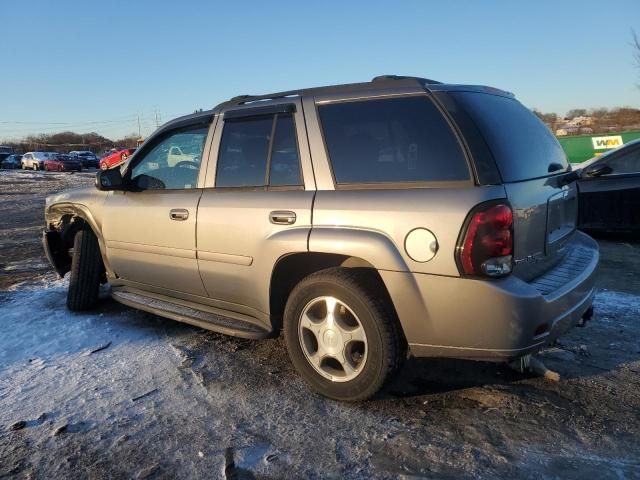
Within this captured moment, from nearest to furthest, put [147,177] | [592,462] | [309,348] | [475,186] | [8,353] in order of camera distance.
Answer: [592,462]
[475,186]
[309,348]
[8,353]
[147,177]

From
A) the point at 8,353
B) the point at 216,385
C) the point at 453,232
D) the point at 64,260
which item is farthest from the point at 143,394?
the point at 64,260

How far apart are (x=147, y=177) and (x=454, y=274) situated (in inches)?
112

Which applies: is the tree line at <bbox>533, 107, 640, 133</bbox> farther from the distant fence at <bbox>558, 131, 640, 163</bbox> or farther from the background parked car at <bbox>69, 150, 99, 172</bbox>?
the background parked car at <bbox>69, 150, 99, 172</bbox>

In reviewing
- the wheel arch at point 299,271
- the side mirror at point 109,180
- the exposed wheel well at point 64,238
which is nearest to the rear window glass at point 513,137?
the wheel arch at point 299,271

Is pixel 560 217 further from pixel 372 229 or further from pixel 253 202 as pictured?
pixel 253 202

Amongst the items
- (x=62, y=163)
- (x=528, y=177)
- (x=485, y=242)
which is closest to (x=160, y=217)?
(x=485, y=242)

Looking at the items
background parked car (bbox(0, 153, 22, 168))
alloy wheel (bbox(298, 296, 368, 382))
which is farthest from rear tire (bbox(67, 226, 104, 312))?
background parked car (bbox(0, 153, 22, 168))

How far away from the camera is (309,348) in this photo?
10.6 feet

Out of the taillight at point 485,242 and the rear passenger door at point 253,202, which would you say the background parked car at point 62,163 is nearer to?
the rear passenger door at point 253,202

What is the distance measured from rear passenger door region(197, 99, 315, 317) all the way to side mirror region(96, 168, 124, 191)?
102cm

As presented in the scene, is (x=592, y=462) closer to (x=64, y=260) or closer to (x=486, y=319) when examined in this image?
(x=486, y=319)

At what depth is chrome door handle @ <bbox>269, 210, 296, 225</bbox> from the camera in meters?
3.19

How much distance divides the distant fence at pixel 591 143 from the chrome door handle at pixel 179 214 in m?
23.0

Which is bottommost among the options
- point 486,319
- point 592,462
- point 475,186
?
point 592,462
